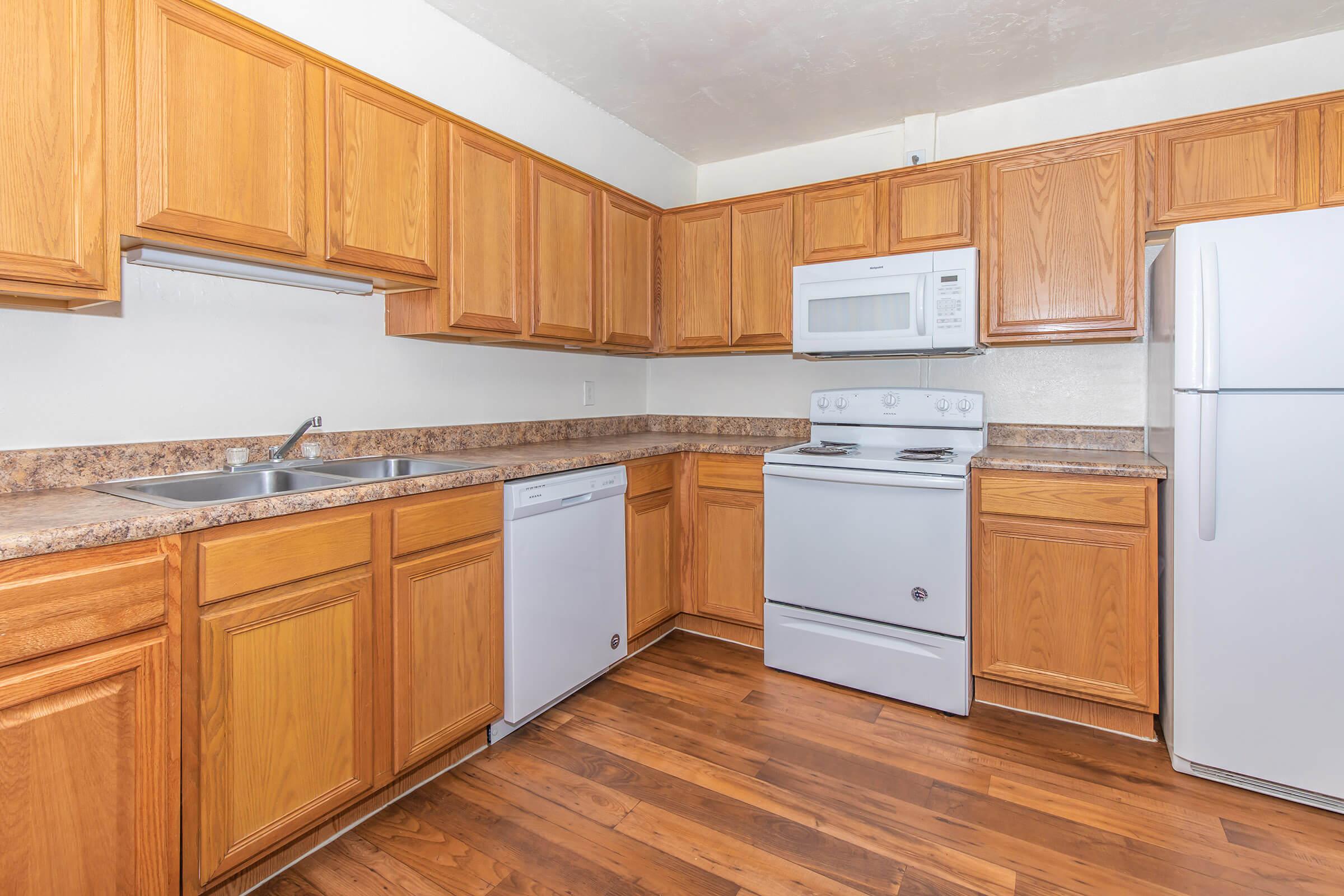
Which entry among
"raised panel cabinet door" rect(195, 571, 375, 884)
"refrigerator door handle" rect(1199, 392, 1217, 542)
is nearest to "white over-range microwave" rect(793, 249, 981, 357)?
"refrigerator door handle" rect(1199, 392, 1217, 542)

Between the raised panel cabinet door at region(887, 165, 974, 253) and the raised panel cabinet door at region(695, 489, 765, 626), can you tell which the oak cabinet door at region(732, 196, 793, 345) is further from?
the raised panel cabinet door at region(695, 489, 765, 626)

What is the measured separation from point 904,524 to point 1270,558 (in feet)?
3.35

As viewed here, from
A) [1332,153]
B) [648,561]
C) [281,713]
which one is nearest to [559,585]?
[648,561]

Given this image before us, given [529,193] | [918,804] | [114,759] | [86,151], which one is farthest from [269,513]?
[918,804]

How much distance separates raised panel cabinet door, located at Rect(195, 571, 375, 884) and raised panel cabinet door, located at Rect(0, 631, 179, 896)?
8 cm

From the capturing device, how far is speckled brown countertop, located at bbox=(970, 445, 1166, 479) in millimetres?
2135

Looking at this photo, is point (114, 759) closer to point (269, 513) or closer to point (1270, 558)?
point (269, 513)

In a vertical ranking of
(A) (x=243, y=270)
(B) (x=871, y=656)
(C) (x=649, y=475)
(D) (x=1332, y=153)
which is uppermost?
(D) (x=1332, y=153)

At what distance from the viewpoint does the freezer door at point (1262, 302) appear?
1.75 metres

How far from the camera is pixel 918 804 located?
1.82 metres

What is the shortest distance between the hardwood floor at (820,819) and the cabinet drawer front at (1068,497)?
2.51ft

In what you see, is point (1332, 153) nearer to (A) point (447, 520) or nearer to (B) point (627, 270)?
(B) point (627, 270)

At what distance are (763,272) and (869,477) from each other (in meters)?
1.21

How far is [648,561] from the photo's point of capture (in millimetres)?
2838
